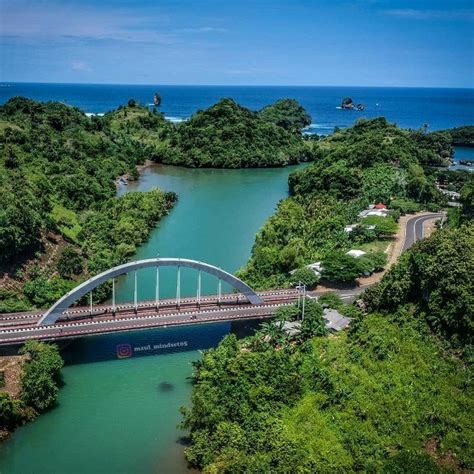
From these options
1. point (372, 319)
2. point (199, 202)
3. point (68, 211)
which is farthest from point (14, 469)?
point (199, 202)

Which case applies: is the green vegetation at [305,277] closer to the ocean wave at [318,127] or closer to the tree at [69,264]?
the tree at [69,264]

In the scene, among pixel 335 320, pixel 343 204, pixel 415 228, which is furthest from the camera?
pixel 343 204

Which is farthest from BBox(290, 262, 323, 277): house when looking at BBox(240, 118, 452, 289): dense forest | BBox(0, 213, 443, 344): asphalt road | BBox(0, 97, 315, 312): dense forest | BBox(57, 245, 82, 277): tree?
BBox(57, 245, 82, 277): tree

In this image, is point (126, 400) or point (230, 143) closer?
point (126, 400)

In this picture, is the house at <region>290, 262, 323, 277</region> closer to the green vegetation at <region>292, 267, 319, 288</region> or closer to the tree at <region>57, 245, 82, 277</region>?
the green vegetation at <region>292, 267, 319, 288</region>

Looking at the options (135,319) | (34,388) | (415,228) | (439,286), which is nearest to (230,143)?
(415,228)

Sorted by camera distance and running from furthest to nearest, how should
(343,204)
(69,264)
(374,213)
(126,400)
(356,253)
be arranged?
(343,204)
(374,213)
(356,253)
(69,264)
(126,400)

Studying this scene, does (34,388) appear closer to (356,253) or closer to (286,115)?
(356,253)
